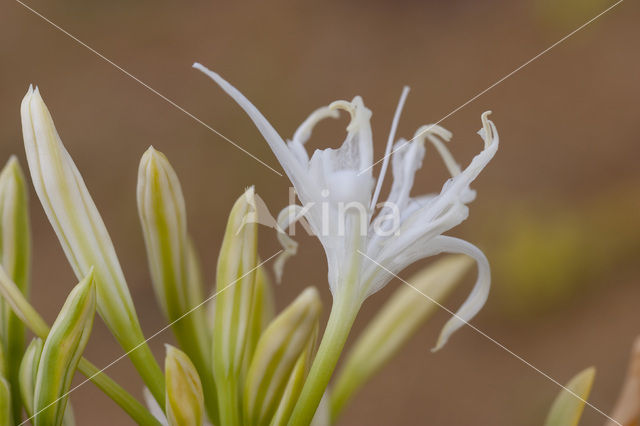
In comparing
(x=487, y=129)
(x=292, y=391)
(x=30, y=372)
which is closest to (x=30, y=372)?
(x=30, y=372)

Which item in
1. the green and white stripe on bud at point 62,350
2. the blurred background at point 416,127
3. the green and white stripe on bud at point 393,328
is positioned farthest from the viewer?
the blurred background at point 416,127

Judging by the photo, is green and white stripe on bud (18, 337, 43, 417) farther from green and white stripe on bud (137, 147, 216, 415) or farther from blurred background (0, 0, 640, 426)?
blurred background (0, 0, 640, 426)

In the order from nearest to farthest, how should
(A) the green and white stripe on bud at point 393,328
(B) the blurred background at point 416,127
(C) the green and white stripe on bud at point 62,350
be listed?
(C) the green and white stripe on bud at point 62,350 < (A) the green and white stripe on bud at point 393,328 < (B) the blurred background at point 416,127

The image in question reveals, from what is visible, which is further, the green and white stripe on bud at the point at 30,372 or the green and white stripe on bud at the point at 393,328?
the green and white stripe on bud at the point at 393,328

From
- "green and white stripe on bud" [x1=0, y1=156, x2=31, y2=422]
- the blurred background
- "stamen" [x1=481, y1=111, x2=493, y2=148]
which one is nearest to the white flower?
"stamen" [x1=481, y1=111, x2=493, y2=148]

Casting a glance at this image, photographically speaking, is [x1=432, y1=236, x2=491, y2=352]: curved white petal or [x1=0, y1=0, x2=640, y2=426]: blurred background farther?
[x1=0, y1=0, x2=640, y2=426]: blurred background

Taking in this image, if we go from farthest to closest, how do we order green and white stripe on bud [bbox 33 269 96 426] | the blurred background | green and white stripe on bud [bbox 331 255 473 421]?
1. the blurred background
2. green and white stripe on bud [bbox 331 255 473 421]
3. green and white stripe on bud [bbox 33 269 96 426]

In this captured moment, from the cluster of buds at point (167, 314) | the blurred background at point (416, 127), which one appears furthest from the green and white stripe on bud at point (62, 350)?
the blurred background at point (416, 127)

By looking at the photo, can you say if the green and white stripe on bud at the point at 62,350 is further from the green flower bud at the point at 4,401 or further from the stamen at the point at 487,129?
the stamen at the point at 487,129
